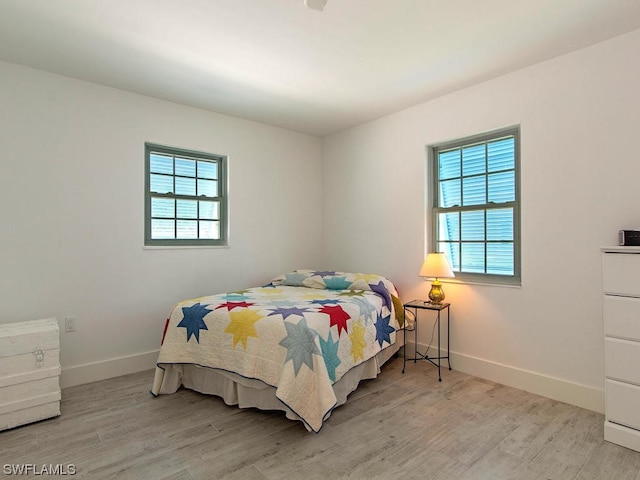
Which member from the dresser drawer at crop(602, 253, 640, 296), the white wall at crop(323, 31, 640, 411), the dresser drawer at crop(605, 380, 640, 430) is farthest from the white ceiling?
the dresser drawer at crop(605, 380, 640, 430)

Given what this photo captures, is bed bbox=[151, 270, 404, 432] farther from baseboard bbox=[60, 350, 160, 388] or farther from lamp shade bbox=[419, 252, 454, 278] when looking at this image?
baseboard bbox=[60, 350, 160, 388]

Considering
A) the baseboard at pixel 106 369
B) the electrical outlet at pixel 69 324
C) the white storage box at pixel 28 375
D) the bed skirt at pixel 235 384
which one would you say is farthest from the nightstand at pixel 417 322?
the electrical outlet at pixel 69 324

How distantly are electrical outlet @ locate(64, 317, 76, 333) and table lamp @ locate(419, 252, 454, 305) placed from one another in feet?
9.95

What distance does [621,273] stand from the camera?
2113 mm

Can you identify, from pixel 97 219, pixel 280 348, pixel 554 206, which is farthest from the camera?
pixel 97 219

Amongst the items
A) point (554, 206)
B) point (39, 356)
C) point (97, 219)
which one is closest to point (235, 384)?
point (39, 356)

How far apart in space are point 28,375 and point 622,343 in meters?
3.71

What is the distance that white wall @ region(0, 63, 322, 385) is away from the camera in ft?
9.25

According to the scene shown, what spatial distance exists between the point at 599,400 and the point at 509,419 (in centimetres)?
68

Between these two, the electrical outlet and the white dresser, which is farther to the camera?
the electrical outlet

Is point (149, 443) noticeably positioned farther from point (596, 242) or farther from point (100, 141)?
point (596, 242)

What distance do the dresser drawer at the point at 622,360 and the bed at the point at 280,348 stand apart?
152 cm

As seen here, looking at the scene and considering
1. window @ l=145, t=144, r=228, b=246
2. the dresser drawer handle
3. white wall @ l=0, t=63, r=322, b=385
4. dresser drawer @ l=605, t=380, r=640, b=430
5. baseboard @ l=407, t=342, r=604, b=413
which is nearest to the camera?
dresser drawer @ l=605, t=380, r=640, b=430

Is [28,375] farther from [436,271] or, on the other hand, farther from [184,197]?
[436,271]
